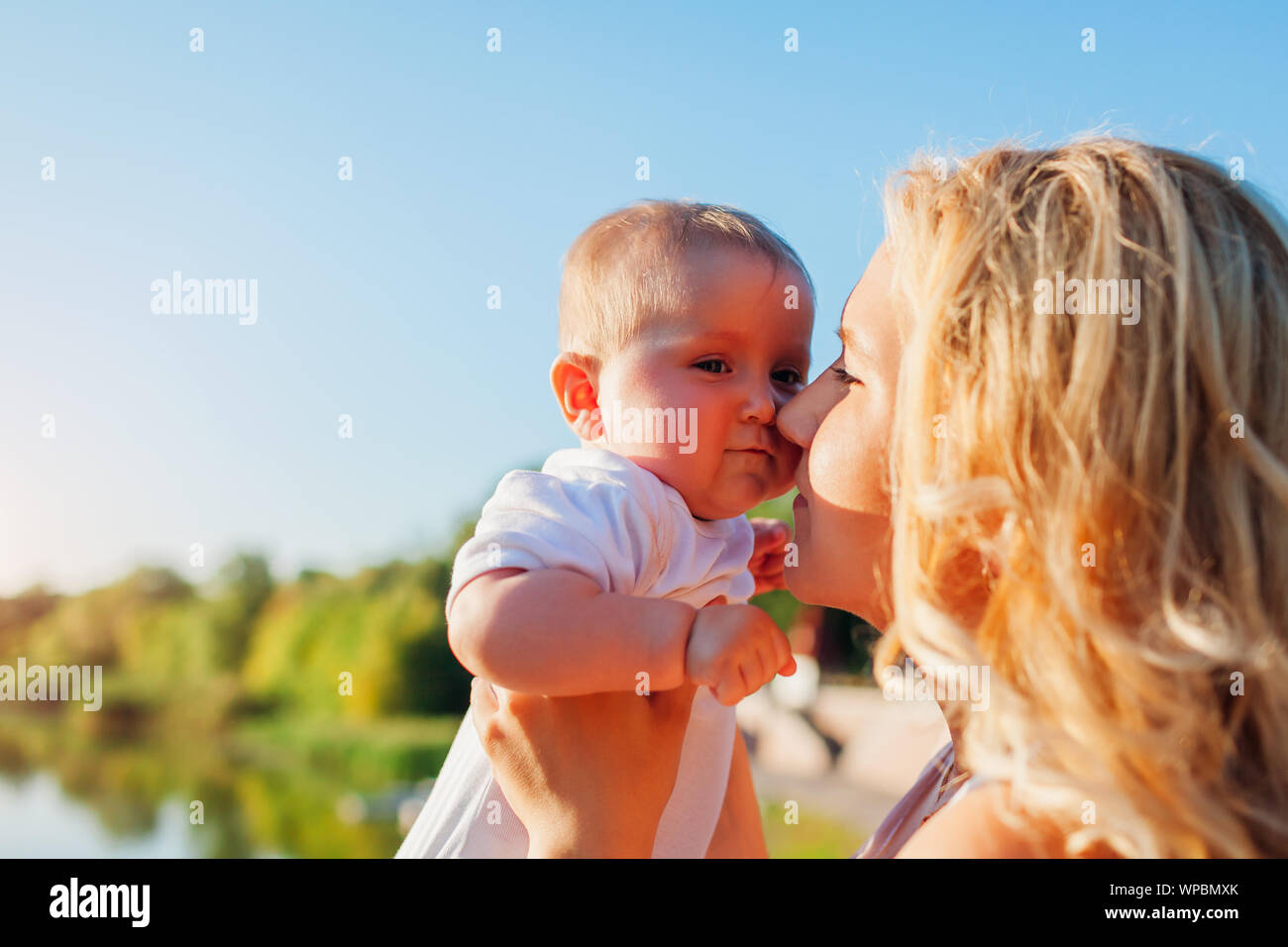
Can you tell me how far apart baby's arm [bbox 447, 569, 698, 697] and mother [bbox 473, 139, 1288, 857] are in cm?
37

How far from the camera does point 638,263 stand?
2.56 m

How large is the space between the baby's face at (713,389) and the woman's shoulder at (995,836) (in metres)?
1.03

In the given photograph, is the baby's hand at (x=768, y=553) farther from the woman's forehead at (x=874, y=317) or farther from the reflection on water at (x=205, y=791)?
the reflection on water at (x=205, y=791)

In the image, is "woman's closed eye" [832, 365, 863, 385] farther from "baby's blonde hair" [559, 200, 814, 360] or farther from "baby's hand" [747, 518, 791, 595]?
"baby's hand" [747, 518, 791, 595]

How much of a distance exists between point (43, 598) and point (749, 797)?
185 feet

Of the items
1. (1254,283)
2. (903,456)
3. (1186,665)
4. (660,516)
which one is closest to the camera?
(1186,665)

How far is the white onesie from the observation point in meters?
2.01

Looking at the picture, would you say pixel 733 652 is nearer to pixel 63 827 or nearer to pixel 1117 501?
pixel 1117 501

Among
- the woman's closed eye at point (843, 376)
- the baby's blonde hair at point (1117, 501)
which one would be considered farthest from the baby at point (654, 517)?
the baby's blonde hair at point (1117, 501)

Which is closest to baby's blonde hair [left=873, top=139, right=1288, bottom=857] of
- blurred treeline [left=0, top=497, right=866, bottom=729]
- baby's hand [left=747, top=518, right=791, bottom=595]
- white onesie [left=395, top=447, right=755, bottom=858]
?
white onesie [left=395, top=447, right=755, bottom=858]
